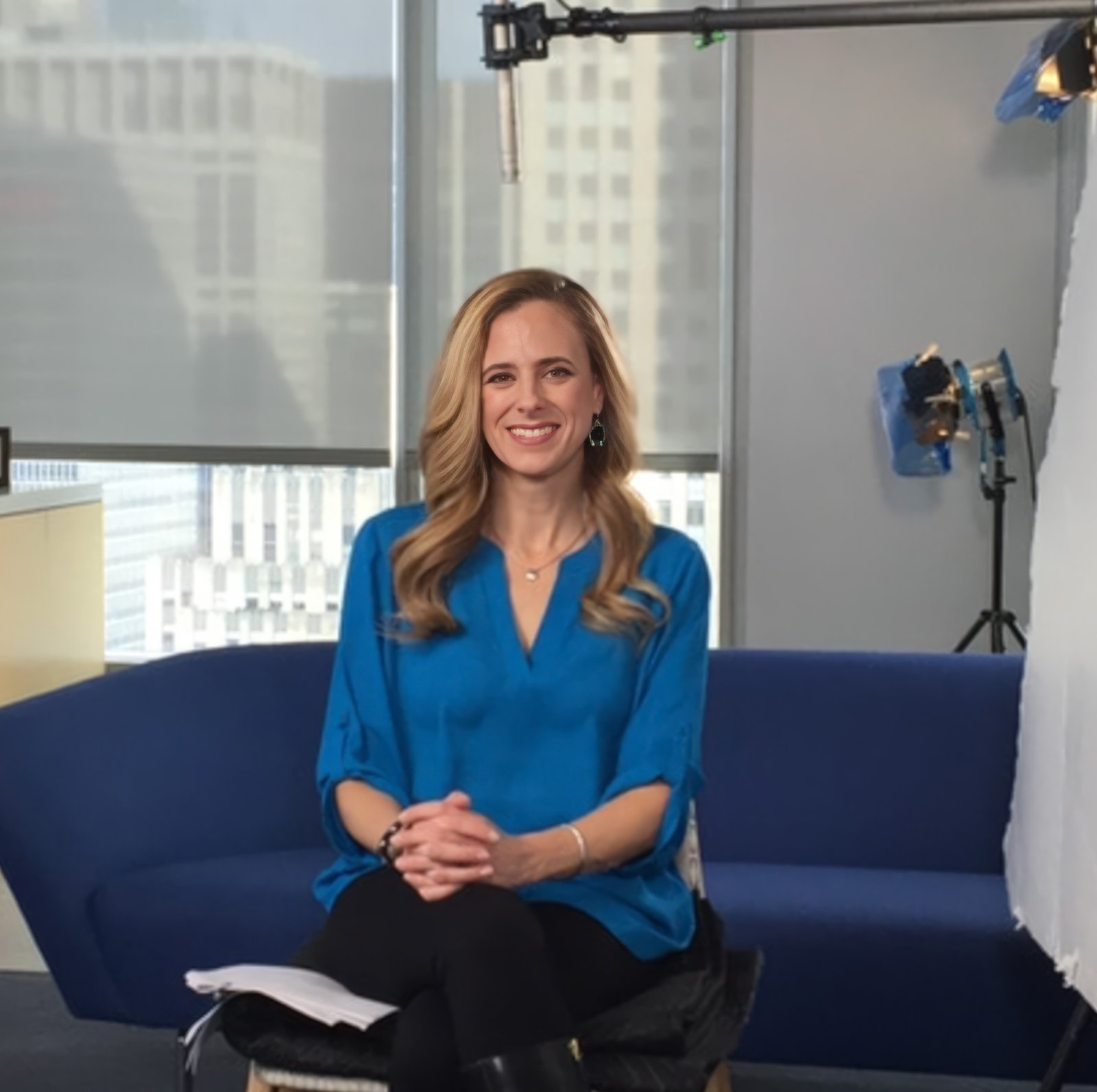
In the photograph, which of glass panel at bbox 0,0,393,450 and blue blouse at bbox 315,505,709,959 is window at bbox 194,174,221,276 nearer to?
glass panel at bbox 0,0,393,450

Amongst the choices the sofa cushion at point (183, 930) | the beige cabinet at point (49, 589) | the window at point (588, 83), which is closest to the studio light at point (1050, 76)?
the window at point (588, 83)

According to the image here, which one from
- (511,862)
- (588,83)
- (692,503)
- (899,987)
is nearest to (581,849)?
(511,862)

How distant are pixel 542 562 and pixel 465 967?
1.69 feet

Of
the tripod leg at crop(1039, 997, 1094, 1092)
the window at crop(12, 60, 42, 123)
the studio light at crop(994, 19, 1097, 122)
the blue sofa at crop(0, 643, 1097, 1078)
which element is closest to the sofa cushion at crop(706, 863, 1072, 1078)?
the blue sofa at crop(0, 643, 1097, 1078)

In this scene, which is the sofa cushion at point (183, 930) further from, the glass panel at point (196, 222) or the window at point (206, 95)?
the window at point (206, 95)

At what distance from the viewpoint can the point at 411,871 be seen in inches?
75.2

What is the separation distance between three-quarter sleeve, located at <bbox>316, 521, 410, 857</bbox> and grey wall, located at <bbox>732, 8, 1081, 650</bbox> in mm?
4142

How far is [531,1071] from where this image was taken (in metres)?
1.74

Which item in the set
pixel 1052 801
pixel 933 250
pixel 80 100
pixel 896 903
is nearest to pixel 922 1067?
pixel 896 903

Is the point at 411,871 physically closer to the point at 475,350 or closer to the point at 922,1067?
the point at 475,350

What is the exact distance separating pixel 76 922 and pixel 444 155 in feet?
12.7

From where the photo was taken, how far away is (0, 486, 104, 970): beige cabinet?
5262 millimetres

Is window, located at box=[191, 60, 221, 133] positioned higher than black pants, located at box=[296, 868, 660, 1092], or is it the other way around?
window, located at box=[191, 60, 221, 133]

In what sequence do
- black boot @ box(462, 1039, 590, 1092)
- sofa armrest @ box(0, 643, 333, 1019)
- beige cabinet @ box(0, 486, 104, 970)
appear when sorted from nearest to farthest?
black boot @ box(462, 1039, 590, 1092), sofa armrest @ box(0, 643, 333, 1019), beige cabinet @ box(0, 486, 104, 970)
